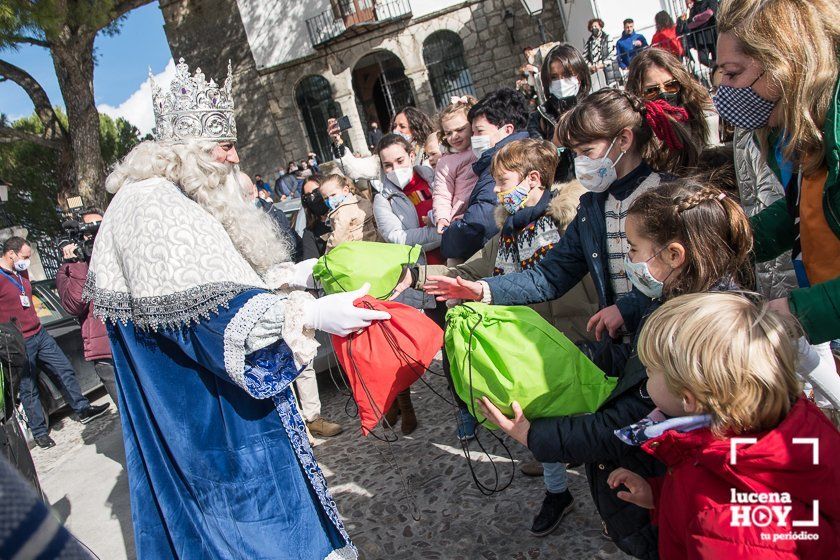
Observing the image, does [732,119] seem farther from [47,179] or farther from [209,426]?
[47,179]

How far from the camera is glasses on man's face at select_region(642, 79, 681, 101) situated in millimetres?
2912

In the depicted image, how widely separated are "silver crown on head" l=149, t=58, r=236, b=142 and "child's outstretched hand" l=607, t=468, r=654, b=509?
1956mm

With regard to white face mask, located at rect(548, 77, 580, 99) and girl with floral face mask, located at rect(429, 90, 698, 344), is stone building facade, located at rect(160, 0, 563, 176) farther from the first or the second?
girl with floral face mask, located at rect(429, 90, 698, 344)

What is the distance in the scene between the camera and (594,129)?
233 cm

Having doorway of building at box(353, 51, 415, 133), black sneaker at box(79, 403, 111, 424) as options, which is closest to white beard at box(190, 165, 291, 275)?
black sneaker at box(79, 403, 111, 424)

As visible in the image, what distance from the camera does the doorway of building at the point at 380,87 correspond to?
827 inches

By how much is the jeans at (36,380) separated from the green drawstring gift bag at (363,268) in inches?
182

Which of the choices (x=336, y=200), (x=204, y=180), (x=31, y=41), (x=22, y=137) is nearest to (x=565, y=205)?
(x=204, y=180)

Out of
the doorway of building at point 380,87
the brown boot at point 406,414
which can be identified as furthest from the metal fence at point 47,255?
the brown boot at point 406,414

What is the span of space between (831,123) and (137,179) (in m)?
2.17

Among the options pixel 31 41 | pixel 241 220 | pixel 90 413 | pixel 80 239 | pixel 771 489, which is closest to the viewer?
pixel 771 489

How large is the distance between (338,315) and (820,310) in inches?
54.3

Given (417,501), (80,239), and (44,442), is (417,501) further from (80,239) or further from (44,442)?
(44,442)

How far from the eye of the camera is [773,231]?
6.74 ft
